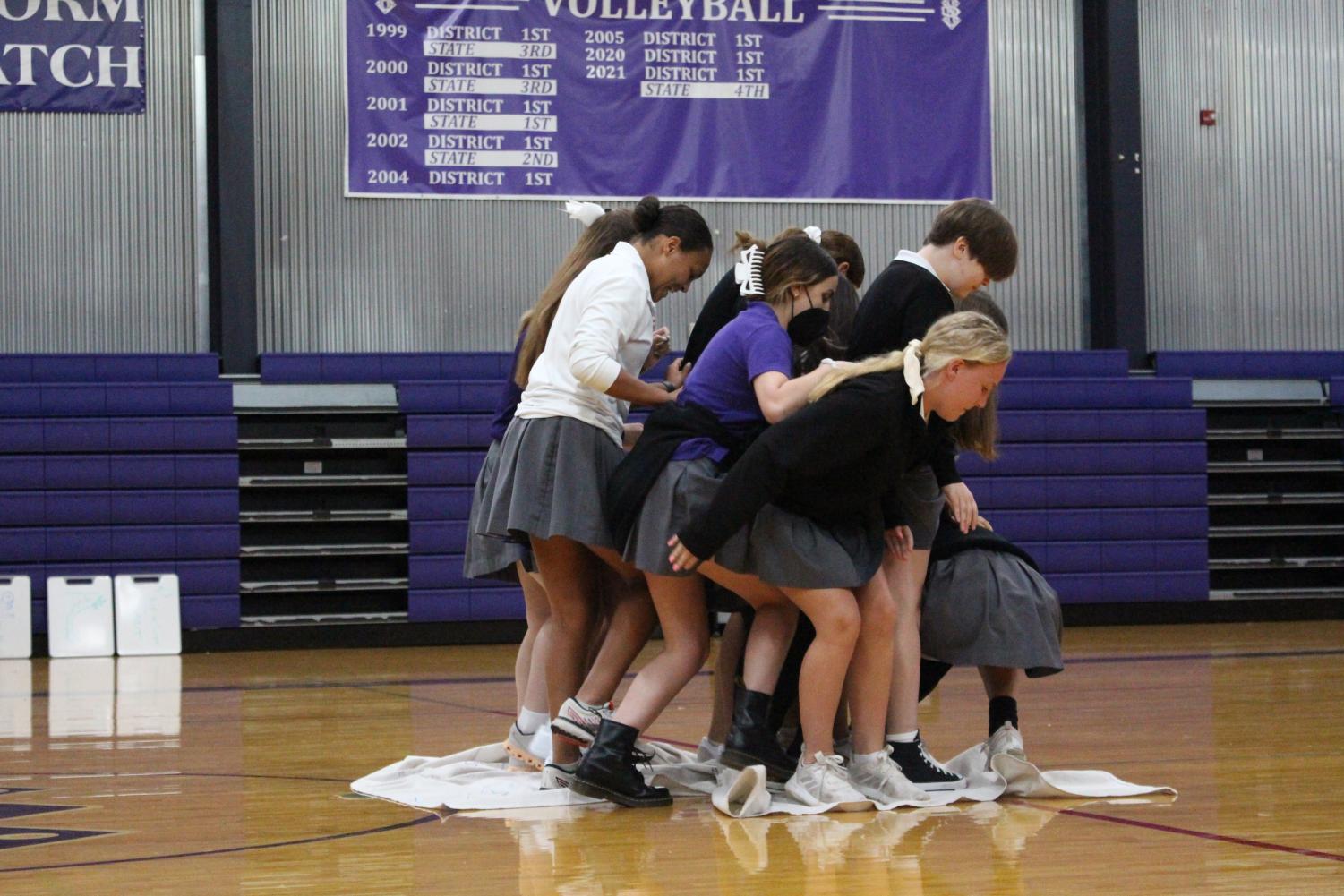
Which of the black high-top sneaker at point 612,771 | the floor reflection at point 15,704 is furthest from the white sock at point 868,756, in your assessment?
the floor reflection at point 15,704

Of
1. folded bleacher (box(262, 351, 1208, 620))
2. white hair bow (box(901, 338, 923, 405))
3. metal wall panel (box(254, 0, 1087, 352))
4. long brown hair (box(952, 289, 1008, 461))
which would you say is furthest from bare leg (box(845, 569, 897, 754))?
metal wall panel (box(254, 0, 1087, 352))

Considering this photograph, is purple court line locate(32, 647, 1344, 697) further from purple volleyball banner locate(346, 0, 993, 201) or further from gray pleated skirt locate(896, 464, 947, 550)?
purple volleyball banner locate(346, 0, 993, 201)

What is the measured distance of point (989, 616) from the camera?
11.6 ft

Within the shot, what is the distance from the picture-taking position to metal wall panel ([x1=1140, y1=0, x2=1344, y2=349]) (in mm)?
9984

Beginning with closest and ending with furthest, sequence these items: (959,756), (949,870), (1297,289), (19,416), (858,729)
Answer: (949,870) < (858,729) < (959,756) < (19,416) < (1297,289)

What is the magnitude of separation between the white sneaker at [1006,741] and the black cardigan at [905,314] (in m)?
0.61

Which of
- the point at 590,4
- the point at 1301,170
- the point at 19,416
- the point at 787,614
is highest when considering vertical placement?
the point at 590,4

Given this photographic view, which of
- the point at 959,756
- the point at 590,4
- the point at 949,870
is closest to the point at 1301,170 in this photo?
the point at 590,4

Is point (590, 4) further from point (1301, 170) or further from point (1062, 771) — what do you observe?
point (1062, 771)

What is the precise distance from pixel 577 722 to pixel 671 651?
269mm

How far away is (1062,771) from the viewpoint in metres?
3.51

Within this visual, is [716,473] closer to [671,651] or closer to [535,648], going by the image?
[671,651]

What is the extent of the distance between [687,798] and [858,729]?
0.43m

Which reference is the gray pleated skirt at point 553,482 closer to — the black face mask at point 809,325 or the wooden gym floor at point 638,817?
the black face mask at point 809,325
